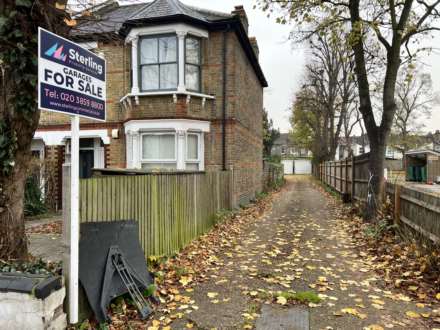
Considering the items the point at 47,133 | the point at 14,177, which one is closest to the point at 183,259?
the point at 14,177

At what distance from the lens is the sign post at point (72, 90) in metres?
3.11

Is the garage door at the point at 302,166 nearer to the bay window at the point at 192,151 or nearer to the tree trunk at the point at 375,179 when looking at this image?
the bay window at the point at 192,151

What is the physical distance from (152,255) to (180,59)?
734 cm

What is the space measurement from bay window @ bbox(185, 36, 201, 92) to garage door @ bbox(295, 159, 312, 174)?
171ft

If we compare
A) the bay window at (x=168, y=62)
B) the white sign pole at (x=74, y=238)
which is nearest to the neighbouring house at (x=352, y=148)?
the bay window at (x=168, y=62)

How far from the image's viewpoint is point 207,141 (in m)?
11.7

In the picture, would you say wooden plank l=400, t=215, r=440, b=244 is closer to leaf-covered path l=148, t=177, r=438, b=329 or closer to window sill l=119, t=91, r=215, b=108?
leaf-covered path l=148, t=177, r=438, b=329

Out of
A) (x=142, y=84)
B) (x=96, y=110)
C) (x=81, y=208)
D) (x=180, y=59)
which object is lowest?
(x=81, y=208)

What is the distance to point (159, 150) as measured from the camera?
1138cm

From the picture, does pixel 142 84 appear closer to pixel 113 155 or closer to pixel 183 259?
pixel 113 155

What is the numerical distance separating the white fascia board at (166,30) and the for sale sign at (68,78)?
296 inches

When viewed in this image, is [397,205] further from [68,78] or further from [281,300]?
[68,78]

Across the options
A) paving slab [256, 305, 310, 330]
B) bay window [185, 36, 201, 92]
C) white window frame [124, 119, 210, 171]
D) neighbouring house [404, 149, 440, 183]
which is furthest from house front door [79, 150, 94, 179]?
neighbouring house [404, 149, 440, 183]

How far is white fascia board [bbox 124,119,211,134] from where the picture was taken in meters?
10.9
